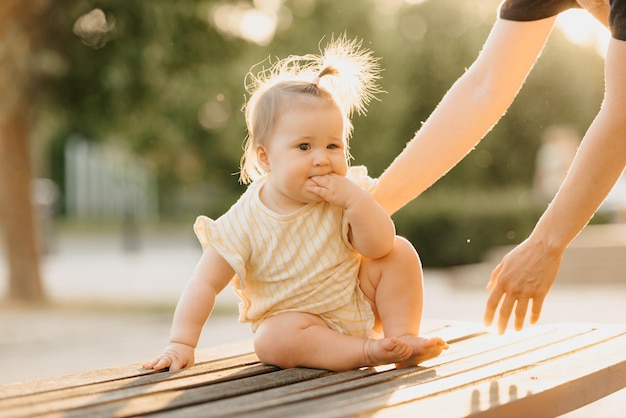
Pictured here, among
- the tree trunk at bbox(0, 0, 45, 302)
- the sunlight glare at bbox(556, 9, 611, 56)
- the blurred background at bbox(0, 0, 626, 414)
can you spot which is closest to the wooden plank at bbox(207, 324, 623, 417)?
the sunlight glare at bbox(556, 9, 611, 56)

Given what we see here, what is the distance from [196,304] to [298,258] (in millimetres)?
273

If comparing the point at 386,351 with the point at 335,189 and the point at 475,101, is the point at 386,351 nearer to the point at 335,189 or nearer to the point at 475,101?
the point at 335,189

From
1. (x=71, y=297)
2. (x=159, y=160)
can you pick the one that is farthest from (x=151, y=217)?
(x=71, y=297)

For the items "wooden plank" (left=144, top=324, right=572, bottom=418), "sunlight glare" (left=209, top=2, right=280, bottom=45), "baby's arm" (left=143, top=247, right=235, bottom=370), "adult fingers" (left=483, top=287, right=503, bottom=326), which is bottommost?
"wooden plank" (left=144, top=324, right=572, bottom=418)

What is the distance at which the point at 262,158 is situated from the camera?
2357 millimetres

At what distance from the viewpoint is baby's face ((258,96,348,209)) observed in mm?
2229

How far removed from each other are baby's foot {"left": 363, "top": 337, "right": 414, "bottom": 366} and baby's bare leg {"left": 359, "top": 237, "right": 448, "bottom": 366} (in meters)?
0.10

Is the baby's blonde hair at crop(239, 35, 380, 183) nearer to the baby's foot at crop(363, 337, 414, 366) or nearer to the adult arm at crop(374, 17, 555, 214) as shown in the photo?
the adult arm at crop(374, 17, 555, 214)

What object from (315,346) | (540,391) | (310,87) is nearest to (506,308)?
(540,391)

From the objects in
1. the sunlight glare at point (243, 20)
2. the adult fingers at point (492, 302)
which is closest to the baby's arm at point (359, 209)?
the adult fingers at point (492, 302)

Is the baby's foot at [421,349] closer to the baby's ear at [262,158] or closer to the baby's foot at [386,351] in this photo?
the baby's foot at [386,351]

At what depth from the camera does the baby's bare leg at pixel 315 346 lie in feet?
7.13

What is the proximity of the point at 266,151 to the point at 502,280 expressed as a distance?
65 cm

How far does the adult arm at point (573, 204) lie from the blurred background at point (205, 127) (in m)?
1.16
